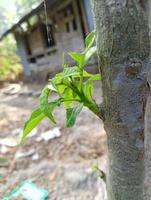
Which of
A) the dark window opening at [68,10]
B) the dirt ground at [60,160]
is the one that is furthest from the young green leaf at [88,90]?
the dark window opening at [68,10]

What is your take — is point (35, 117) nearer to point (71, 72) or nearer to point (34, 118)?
point (34, 118)

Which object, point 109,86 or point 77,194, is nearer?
point 109,86

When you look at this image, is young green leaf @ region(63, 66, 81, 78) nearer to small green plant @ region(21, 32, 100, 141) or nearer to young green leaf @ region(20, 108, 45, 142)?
small green plant @ region(21, 32, 100, 141)

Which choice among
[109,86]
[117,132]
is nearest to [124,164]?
[117,132]

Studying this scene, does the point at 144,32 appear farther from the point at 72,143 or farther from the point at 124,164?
the point at 72,143

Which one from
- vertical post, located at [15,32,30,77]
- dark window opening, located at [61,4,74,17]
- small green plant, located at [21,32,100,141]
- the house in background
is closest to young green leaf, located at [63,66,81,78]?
small green plant, located at [21,32,100,141]

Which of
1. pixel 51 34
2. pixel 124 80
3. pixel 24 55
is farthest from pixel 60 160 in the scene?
pixel 24 55
